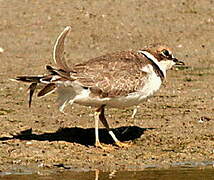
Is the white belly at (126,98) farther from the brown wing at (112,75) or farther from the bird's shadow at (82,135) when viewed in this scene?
the bird's shadow at (82,135)

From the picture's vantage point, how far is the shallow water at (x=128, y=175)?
912cm

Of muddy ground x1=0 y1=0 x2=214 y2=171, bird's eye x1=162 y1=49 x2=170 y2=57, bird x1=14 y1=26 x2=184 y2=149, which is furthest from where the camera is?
bird's eye x1=162 y1=49 x2=170 y2=57

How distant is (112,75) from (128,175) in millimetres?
1489

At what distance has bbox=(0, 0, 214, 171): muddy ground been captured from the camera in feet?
33.3

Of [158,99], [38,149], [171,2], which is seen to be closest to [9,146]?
[38,149]

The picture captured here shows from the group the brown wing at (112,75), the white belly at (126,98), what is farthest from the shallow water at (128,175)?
the brown wing at (112,75)

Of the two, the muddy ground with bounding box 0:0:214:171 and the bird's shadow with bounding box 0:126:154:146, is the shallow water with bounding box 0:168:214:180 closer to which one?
the muddy ground with bounding box 0:0:214:171

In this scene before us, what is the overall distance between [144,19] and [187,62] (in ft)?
7.61

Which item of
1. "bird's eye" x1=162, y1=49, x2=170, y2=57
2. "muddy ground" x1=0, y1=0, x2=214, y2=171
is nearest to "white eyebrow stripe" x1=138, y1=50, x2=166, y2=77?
"bird's eye" x1=162, y1=49, x2=170, y2=57

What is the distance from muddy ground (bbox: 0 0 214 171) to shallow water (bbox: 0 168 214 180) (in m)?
0.30

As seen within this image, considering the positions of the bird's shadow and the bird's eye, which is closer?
the bird's shadow

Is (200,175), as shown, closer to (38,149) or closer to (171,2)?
(38,149)

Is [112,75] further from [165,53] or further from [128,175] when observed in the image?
[128,175]

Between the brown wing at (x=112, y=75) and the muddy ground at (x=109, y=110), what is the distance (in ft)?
2.65
